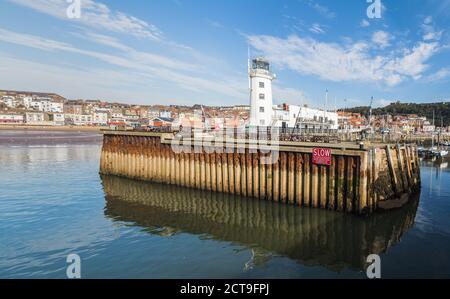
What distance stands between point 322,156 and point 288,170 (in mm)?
2871

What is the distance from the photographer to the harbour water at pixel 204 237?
12.5 m

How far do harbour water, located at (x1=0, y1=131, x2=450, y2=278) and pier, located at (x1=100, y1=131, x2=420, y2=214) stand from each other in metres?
0.99

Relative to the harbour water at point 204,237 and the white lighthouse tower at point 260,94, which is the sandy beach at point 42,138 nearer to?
the harbour water at point 204,237

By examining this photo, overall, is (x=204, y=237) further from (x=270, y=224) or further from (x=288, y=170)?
(x=288, y=170)

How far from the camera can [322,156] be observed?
63.8 feet

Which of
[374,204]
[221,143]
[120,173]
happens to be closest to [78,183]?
[120,173]

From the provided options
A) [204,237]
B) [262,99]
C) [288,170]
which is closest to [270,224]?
[204,237]

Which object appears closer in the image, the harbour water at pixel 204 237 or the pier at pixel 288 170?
the harbour water at pixel 204 237

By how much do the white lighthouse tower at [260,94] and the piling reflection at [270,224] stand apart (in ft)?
61.4

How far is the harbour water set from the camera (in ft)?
41.0

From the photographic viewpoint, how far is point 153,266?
12.6 metres

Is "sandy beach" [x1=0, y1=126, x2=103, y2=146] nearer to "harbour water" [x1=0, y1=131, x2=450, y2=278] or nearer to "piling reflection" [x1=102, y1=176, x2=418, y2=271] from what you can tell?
"harbour water" [x1=0, y1=131, x2=450, y2=278]

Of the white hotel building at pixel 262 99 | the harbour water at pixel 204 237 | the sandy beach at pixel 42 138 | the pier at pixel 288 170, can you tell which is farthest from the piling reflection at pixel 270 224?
the sandy beach at pixel 42 138

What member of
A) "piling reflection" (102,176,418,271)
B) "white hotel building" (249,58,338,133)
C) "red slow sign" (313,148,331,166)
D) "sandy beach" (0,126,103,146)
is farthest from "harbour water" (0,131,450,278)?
"sandy beach" (0,126,103,146)
